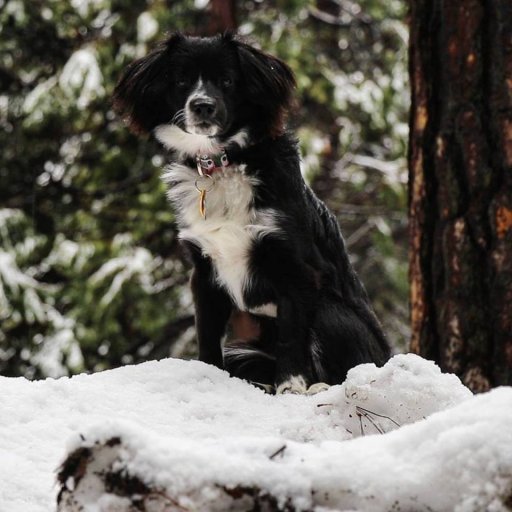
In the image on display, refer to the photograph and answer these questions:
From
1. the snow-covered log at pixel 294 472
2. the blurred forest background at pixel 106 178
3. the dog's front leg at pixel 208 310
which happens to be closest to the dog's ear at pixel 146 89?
the dog's front leg at pixel 208 310

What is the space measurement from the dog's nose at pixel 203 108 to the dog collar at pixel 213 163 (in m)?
0.19

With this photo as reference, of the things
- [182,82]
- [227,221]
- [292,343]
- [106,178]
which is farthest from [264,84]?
[106,178]

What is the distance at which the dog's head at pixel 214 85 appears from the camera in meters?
3.59

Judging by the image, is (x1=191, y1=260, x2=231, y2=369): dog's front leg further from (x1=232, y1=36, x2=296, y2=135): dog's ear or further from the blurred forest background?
the blurred forest background

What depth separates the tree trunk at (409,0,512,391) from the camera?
4090 mm

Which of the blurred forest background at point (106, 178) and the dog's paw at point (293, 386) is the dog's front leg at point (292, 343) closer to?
the dog's paw at point (293, 386)

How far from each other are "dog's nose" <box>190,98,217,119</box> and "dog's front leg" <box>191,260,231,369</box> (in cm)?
64

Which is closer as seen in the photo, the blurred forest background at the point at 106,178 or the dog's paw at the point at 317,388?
the dog's paw at the point at 317,388

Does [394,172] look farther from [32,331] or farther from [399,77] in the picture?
[32,331]

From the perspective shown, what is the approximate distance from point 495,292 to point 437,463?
271 cm

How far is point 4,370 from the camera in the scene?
31.4 ft

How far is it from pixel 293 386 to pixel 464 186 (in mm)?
1477

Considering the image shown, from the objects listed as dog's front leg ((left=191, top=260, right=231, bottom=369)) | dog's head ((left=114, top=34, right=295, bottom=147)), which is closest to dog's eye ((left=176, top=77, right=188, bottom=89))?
dog's head ((left=114, top=34, right=295, bottom=147))

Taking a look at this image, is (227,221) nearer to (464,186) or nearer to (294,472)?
(464,186)
